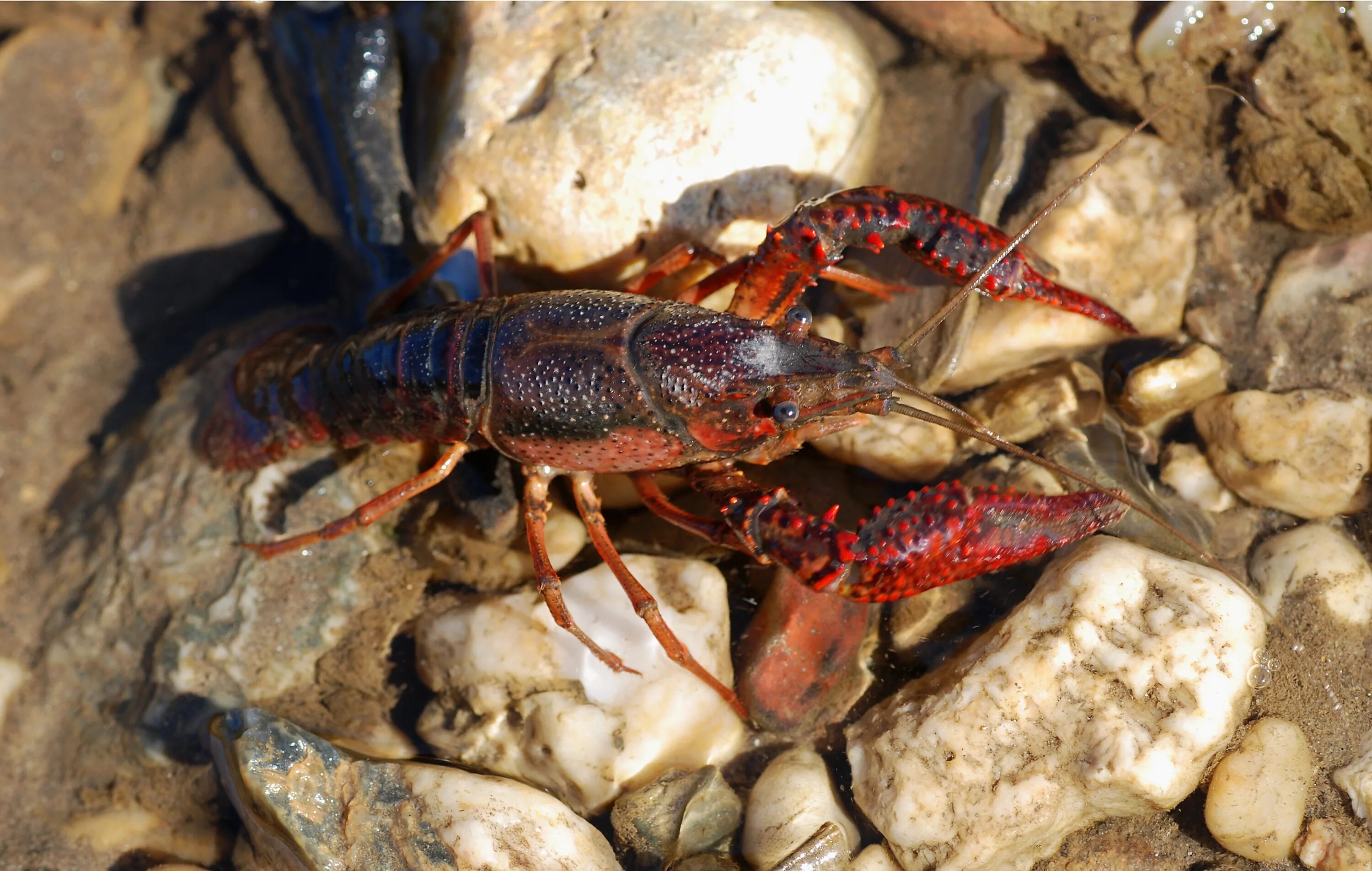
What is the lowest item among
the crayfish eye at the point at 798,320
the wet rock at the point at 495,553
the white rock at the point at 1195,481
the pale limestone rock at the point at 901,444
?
the wet rock at the point at 495,553

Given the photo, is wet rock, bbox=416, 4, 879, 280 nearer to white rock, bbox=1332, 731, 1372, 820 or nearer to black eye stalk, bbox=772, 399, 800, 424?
black eye stalk, bbox=772, 399, 800, 424

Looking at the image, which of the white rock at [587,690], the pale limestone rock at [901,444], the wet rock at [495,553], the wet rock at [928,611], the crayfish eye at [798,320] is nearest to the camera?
the crayfish eye at [798,320]

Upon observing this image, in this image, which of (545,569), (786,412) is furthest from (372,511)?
(786,412)

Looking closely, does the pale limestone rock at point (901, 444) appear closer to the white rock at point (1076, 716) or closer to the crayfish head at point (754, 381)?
the crayfish head at point (754, 381)

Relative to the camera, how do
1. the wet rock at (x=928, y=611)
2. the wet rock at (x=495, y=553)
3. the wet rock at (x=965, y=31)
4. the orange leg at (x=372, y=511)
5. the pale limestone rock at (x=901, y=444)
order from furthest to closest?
the wet rock at (x=965, y=31) < the wet rock at (x=495, y=553) < the orange leg at (x=372, y=511) < the pale limestone rock at (x=901, y=444) < the wet rock at (x=928, y=611)

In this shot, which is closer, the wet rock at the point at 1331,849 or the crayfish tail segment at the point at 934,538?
the wet rock at the point at 1331,849

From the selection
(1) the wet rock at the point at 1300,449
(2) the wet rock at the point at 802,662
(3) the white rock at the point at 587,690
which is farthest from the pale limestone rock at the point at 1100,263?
(3) the white rock at the point at 587,690
